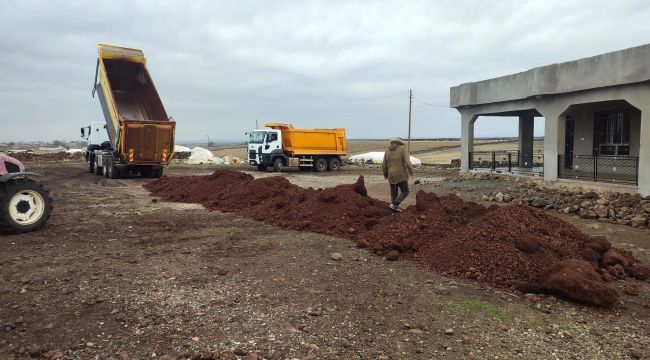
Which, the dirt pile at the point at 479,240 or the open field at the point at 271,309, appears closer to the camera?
the open field at the point at 271,309

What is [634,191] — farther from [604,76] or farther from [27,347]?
[27,347]

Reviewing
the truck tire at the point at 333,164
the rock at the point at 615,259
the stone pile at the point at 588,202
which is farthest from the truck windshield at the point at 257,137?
the rock at the point at 615,259

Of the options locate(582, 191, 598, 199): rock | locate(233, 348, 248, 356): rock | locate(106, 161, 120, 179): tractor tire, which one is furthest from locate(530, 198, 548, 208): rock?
locate(106, 161, 120, 179): tractor tire

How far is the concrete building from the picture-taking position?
1288 centimetres

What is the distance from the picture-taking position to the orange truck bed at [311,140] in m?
29.7

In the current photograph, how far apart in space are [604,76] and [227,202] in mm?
11398

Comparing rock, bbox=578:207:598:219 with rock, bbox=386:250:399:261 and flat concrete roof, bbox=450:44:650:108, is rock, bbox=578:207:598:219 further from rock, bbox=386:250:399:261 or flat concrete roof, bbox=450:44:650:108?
rock, bbox=386:250:399:261

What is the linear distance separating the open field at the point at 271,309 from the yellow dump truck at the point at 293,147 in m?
21.3

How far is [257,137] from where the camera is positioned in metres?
30.4

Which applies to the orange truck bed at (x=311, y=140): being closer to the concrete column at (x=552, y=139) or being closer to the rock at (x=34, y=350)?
the concrete column at (x=552, y=139)

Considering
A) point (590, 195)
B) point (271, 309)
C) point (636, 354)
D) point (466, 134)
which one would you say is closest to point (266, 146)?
point (466, 134)

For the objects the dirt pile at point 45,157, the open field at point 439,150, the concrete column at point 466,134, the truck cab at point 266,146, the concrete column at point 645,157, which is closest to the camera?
the concrete column at point 645,157

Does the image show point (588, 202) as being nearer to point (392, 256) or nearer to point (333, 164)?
point (392, 256)

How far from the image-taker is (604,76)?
13.9 m
